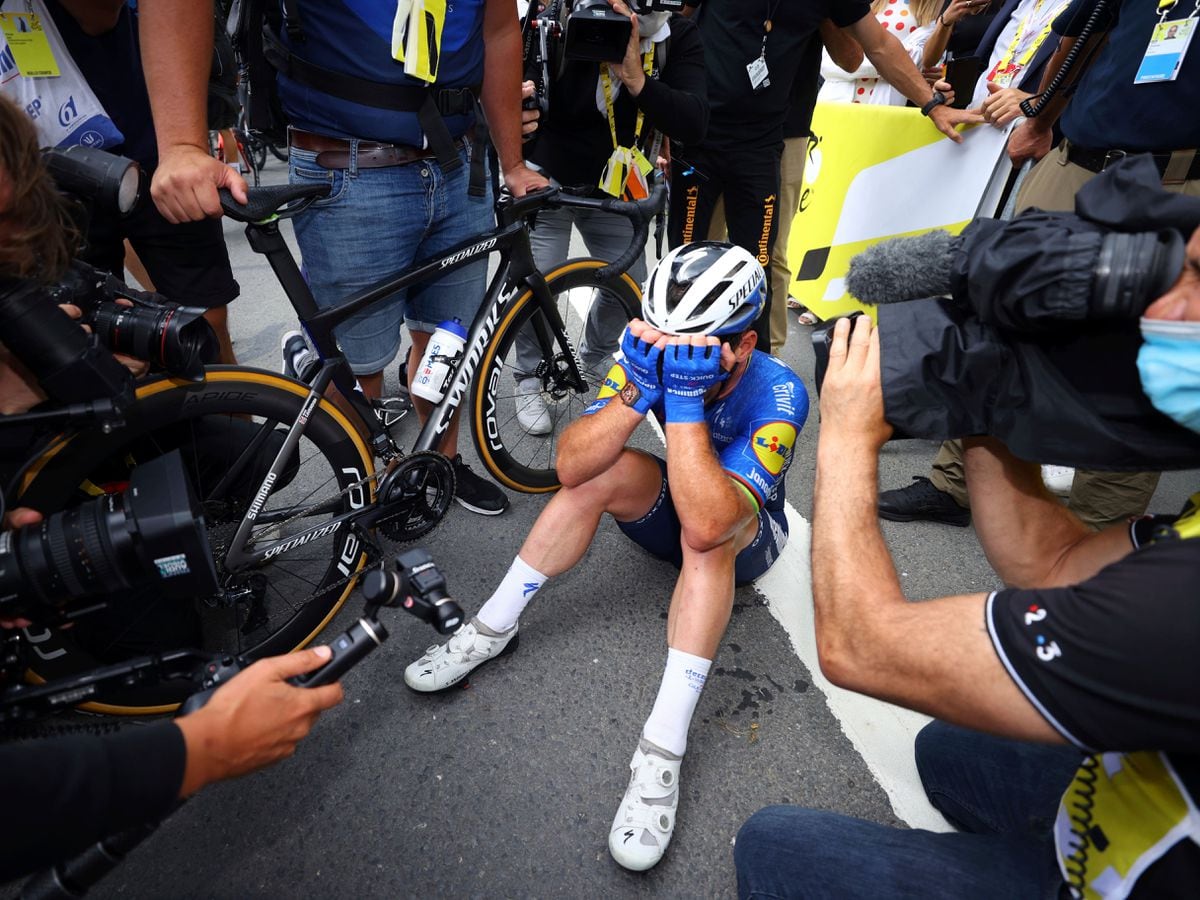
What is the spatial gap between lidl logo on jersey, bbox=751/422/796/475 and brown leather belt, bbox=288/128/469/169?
1430mm

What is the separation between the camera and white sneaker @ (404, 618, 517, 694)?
6.68ft

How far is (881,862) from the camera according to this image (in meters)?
1.23

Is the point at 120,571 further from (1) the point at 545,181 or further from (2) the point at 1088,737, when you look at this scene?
(1) the point at 545,181

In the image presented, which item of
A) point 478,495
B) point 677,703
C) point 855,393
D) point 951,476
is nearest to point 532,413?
point 478,495

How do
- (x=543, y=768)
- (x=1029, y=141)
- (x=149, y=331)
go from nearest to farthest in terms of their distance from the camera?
(x=149, y=331), (x=543, y=768), (x=1029, y=141)

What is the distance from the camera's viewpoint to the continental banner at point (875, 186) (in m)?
3.51

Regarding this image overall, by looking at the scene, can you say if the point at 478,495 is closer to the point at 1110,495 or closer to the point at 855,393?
the point at 855,393

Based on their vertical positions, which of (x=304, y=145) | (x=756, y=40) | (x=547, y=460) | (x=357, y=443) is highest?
(x=756, y=40)

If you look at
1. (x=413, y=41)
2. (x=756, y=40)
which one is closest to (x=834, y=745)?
(x=413, y=41)

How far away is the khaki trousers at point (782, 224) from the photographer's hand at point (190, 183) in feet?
8.07

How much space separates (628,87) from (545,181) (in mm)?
609

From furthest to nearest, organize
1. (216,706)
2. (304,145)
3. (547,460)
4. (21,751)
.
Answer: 1. (547,460)
2. (304,145)
3. (216,706)
4. (21,751)

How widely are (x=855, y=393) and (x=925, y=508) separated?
6.41 feet

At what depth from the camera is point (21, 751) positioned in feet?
2.82
